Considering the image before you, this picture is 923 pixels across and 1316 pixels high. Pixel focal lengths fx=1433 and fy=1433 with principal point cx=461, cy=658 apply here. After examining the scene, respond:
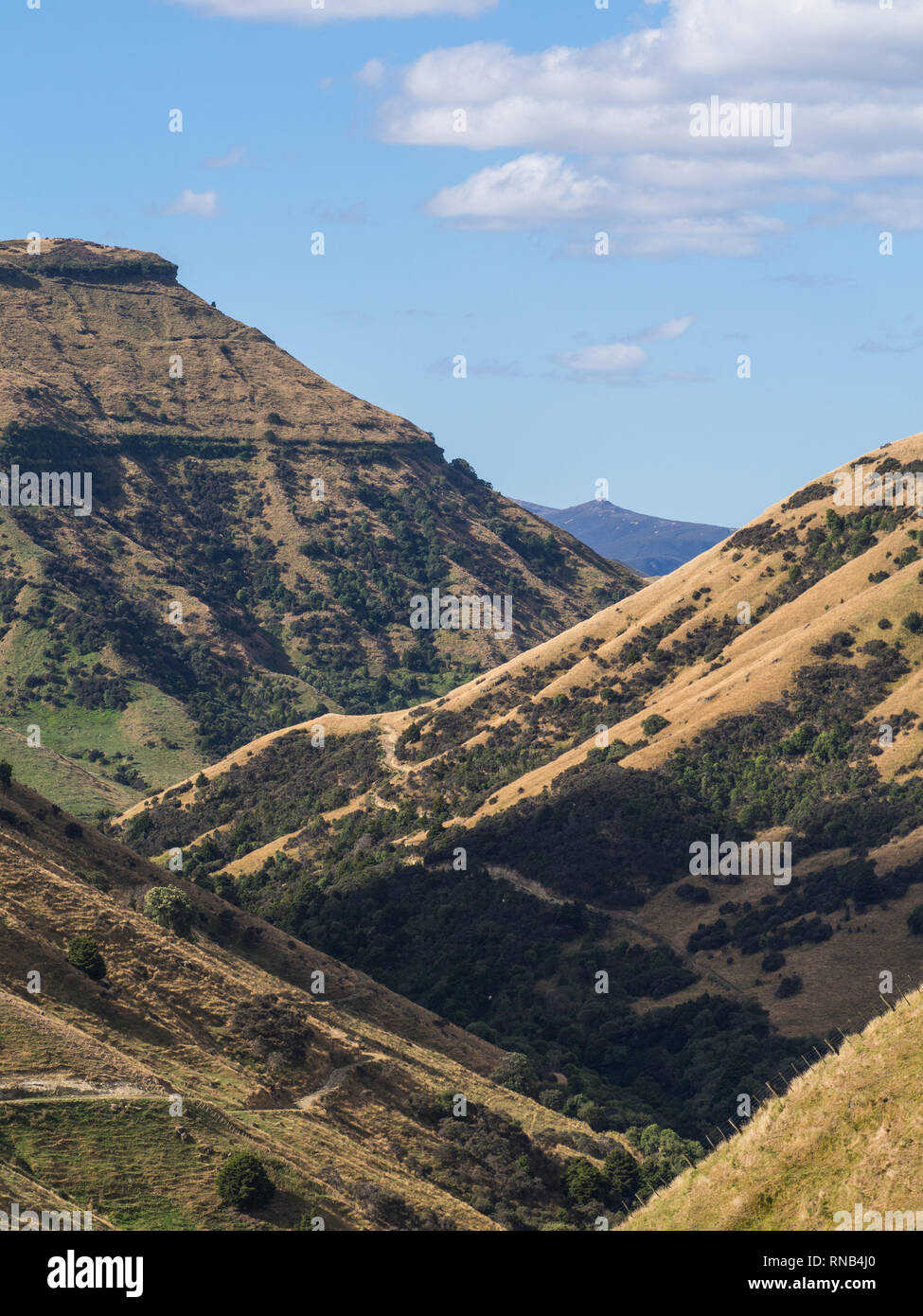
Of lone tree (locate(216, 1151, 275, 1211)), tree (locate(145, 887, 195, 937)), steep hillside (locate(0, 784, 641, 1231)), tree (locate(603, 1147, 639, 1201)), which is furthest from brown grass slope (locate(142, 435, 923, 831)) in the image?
lone tree (locate(216, 1151, 275, 1211))

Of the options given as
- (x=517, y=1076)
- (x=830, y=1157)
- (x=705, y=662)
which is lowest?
(x=517, y=1076)

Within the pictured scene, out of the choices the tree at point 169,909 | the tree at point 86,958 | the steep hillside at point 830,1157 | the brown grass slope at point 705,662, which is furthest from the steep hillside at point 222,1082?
the brown grass slope at point 705,662

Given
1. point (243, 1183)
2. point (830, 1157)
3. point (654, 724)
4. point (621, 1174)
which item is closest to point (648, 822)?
point (654, 724)

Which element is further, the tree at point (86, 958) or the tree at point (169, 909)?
the tree at point (169, 909)

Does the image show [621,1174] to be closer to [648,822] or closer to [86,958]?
[86,958]

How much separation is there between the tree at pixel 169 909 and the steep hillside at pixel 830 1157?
129 feet

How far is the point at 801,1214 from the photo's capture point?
75.8 ft

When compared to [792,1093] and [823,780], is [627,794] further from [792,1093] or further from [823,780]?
[792,1093]

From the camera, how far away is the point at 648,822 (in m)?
108

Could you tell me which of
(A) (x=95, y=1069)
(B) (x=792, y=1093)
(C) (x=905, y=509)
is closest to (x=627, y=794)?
(C) (x=905, y=509)

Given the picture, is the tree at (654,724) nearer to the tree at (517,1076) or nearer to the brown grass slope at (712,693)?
the brown grass slope at (712,693)

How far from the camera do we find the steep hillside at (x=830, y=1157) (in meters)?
22.9

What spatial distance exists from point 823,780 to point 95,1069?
71470mm

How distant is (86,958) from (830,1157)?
3378 centimetres
